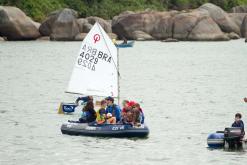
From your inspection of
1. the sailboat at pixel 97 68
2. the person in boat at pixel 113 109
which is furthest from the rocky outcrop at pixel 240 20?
the person in boat at pixel 113 109

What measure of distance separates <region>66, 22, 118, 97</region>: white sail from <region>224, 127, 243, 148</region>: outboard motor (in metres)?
9.51

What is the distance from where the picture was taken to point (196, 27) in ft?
452

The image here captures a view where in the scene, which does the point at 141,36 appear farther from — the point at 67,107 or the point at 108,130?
the point at 108,130

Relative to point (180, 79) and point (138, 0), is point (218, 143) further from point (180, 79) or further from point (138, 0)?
point (138, 0)

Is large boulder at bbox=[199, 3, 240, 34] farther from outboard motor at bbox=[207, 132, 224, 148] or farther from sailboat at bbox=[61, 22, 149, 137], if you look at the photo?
outboard motor at bbox=[207, 132, 224, 148]

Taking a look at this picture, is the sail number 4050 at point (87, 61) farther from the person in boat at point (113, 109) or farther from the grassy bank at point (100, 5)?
the grassy bank at point (100, 5)

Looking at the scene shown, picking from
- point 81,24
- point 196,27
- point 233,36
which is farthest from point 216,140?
point 233,36

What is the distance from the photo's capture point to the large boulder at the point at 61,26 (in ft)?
427

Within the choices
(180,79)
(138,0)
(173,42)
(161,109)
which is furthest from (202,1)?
(161,109)

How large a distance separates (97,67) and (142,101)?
15246 millimetres

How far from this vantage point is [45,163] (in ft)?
122

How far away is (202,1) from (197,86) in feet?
357

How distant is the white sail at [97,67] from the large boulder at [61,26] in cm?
8195

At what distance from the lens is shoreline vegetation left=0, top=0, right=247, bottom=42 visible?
13012 cm
